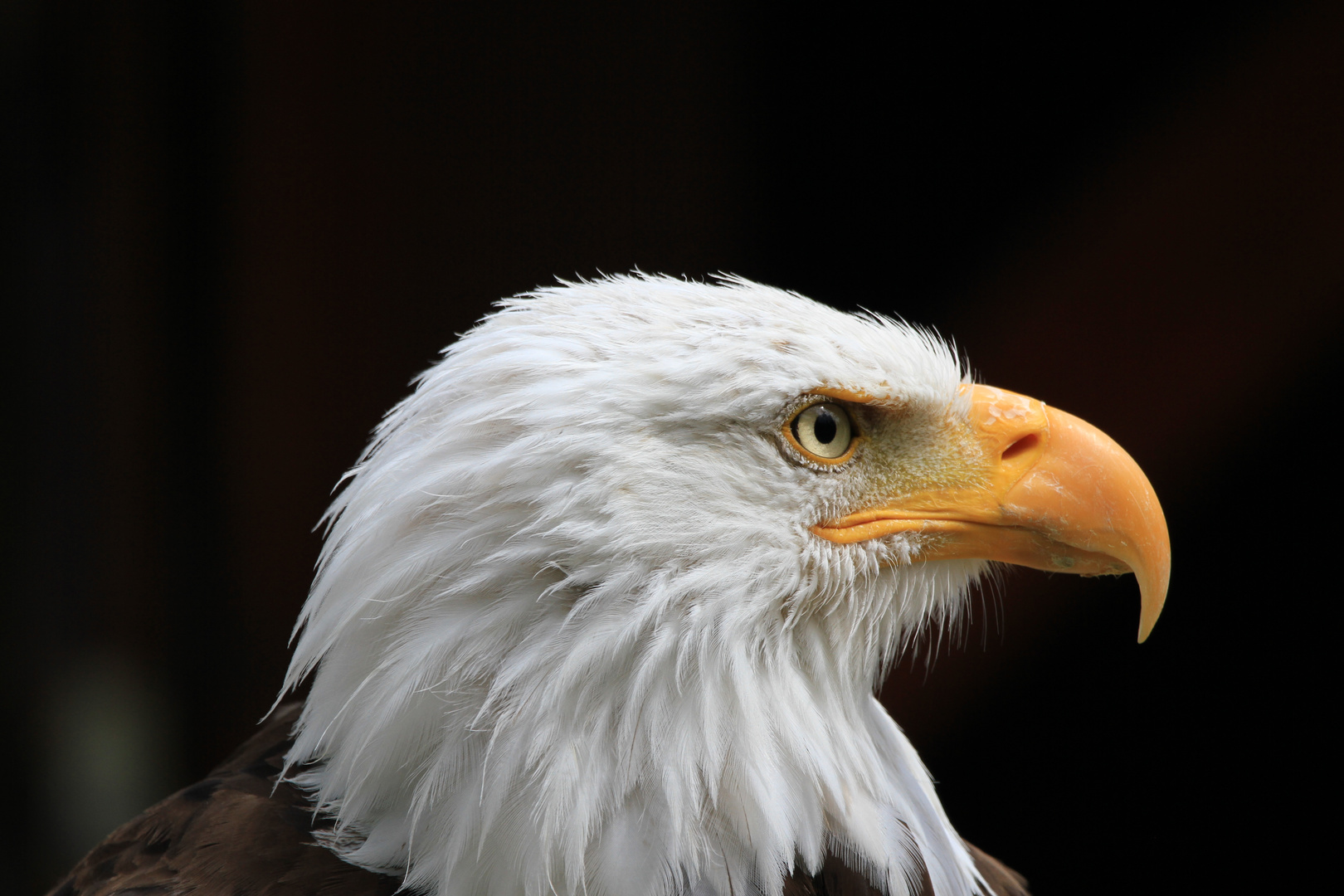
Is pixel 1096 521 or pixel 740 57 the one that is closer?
pixel 1096 521

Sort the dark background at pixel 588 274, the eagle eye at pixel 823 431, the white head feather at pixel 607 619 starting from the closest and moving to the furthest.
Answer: the white head feather at pixel 607 619
the eagle eye at pixel 823 431
the dark background at pixel 588 274

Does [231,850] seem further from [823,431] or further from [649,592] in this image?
[823,431]

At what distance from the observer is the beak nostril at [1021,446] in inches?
52.2

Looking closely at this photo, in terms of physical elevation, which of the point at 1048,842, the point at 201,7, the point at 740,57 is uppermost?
the point at 740,57

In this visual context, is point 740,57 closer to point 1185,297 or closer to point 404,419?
point 1185,297

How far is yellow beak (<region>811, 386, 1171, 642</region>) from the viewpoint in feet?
4.23

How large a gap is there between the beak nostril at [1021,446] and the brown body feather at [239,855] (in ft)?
1.88

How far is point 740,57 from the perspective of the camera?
3816 mm

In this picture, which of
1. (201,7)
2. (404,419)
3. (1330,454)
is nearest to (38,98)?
(201,7)

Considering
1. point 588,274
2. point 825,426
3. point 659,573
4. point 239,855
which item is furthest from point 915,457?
point 588,274

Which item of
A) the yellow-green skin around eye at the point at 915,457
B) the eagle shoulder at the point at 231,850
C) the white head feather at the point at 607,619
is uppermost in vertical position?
the yellow-green skin around eye at the point at 915,457

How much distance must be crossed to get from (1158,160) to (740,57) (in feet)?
5.18

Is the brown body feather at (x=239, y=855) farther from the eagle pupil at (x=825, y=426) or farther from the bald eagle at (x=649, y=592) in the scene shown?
the eagle pupil at (x=825, y=426)

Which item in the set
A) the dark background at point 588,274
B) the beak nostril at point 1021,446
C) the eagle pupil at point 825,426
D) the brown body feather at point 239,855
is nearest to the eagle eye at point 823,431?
the eagle pupil at point 825,426
